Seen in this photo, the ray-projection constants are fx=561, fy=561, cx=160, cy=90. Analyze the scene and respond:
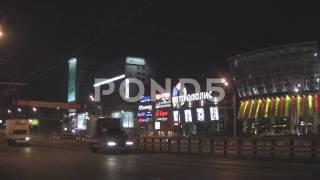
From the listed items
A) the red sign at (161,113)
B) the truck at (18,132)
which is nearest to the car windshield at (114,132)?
the truck at (18,132)

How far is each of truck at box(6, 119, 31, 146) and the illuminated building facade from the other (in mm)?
38306

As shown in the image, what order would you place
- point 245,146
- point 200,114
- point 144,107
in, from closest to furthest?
point 245,146, point 200,114, point 144,107

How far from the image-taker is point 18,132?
64375mm

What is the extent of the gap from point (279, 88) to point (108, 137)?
58.0 m

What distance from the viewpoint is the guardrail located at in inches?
1262

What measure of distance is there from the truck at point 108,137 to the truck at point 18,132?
19097 millimetres

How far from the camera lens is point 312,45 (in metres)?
88.2

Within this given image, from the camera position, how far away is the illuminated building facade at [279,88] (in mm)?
88000

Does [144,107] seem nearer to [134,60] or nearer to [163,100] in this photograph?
[163,100]

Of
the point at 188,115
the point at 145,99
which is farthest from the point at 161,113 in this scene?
the point at 145,99

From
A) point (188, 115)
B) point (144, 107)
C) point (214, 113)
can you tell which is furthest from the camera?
point (144, 107)

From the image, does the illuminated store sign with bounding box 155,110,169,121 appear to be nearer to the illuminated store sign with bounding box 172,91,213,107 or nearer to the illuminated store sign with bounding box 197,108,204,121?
the illuminated store sign with bounding box 172,91,213,107

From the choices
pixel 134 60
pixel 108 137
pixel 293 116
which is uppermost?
pixel 134 60

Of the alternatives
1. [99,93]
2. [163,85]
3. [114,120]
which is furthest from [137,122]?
[114,120]
